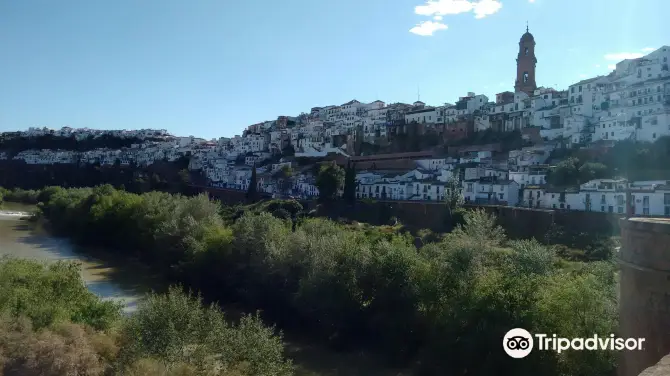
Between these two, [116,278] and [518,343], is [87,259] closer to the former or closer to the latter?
[116,278]

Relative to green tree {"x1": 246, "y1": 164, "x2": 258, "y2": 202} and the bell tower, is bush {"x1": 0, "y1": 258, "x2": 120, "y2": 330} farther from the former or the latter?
the bell tower

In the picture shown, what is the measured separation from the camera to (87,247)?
96.0 ft

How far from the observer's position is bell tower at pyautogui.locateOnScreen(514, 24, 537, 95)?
151ft

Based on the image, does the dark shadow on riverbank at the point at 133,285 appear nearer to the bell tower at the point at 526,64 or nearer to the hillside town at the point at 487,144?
the hillside town at the point at 487,144

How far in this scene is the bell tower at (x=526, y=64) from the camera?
46094mm

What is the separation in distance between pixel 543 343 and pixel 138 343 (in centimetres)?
735

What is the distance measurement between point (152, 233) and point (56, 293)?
12.2m

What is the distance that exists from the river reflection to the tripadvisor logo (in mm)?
11994

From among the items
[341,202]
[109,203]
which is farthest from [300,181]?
[109,203]

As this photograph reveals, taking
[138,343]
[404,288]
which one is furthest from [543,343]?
[138,343]

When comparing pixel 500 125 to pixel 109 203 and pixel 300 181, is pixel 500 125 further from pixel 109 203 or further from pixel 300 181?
pixel 109 203

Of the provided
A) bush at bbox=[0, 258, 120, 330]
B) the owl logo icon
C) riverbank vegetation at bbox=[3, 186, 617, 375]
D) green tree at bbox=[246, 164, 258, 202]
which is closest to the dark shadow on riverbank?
riverbank vegetation at bbox=[3, 186, 617, 375]

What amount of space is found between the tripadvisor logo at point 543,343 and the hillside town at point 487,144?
9.89 m

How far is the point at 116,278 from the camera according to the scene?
21891 millimetres
